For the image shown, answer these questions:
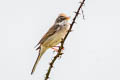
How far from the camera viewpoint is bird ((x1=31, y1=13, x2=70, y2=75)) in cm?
542

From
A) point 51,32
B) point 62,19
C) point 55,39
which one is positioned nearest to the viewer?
point 55,39

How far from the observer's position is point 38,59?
504 cm

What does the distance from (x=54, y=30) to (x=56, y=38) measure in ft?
1.45

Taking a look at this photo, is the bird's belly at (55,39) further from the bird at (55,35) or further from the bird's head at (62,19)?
the bird's head at (62,19)

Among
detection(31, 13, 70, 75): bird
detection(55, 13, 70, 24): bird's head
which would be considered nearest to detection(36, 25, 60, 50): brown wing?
detection(31, 13, 70, 75): bird

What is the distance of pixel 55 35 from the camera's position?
588cm

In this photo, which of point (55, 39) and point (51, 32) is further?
point (51, 32)

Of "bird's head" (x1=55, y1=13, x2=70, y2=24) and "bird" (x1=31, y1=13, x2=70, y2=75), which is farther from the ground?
"bird's head" (x1=55, y1=13, x2=70, y2=24)

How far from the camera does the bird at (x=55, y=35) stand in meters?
5.42

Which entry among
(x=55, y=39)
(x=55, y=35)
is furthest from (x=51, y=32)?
Answer: (x=55, y=39)

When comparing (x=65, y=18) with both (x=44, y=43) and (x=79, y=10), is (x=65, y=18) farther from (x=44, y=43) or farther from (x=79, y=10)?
(x=79, y=10)

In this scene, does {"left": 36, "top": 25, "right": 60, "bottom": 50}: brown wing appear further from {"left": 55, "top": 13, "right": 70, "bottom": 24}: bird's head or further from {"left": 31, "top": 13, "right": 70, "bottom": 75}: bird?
{"left": 55, "top": 13, "right": 70, "bottom": 24}: bird's head

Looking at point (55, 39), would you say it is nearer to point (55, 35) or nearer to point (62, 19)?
point (55, 35)

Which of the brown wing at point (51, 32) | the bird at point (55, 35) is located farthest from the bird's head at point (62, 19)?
the brown wing at point (51, 32)
